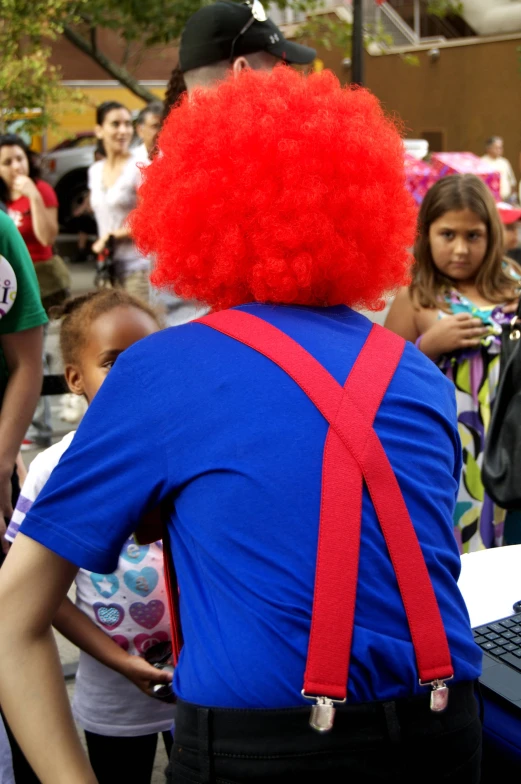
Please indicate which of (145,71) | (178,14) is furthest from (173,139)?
(145,71)

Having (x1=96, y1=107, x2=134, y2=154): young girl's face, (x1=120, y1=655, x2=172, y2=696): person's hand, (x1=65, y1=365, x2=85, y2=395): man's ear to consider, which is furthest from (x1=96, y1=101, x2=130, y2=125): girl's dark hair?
(x1=120, y1=655, x2=172, y2=696): person's hand

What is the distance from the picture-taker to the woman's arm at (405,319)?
353 centimetres

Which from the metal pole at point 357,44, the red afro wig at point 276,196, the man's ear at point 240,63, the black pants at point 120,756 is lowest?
the black pants at point 120,756

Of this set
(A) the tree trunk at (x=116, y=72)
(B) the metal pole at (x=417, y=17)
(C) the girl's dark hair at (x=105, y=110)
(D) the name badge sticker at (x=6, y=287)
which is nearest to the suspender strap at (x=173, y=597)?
(D) the name badge sticker at (x=6, y=287)

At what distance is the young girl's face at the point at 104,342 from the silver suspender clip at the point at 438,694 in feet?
4.41

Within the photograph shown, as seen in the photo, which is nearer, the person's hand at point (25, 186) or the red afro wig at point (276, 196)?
the red afro wig at point (276, 196)

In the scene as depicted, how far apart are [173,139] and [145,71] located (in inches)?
798

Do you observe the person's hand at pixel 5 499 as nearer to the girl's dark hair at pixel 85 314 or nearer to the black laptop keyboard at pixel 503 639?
the girl's dark hair at pixel 85 314

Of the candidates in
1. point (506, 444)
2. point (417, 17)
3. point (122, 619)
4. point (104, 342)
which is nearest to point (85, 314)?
point (104, 342)

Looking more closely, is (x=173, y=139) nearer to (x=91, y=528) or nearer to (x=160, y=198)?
(x=160, y=198)

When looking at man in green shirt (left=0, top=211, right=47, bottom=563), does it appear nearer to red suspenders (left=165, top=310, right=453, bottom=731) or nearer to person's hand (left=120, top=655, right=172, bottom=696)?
person's hand (left=120, top=655, right=172, bottom=696)

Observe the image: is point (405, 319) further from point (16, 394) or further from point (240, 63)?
point (16, 394)

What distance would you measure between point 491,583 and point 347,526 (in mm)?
1020

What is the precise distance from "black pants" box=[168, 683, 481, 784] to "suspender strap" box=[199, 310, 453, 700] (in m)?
0.05
